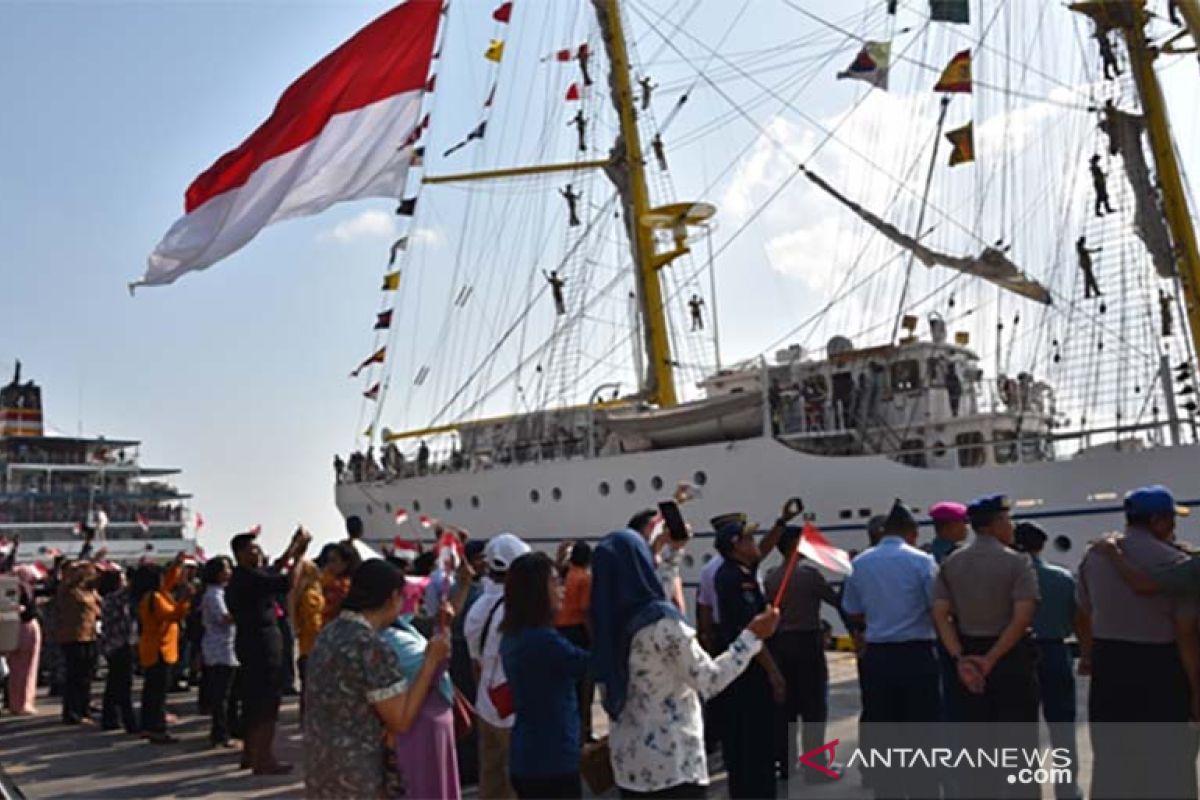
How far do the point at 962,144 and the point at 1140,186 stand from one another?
3.21 meters

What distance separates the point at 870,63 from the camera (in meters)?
18.6

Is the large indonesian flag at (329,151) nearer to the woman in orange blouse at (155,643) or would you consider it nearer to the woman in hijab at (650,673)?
the woman in orange blouse at (155,643)

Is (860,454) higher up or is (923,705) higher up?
(860,454)

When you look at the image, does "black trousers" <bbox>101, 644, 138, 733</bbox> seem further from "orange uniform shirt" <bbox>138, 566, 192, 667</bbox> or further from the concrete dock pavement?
"orange uniform shirt" <bbox>138, 566, 192, 667</bbox>

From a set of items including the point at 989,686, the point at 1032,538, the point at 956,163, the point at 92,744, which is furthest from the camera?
the point at 956,163

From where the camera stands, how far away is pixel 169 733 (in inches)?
356

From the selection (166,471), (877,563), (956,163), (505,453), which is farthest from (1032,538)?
(166,471)

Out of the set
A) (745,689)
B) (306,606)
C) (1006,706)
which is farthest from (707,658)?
(306,606)

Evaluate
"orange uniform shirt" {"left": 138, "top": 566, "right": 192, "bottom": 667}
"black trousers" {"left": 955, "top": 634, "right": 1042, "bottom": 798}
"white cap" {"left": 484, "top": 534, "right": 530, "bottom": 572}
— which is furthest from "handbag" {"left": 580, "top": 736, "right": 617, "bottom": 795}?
"orange uniform shirt" {"left": 138, "top": 566, "right": 192, "bottom": 667}

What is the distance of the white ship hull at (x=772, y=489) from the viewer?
1691 cm

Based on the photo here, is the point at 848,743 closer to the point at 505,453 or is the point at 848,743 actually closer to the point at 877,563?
the point at 877,563

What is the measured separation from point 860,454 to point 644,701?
54.5 feet

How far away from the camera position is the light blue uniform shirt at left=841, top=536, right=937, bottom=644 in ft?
17.2

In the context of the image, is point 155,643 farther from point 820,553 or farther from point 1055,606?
point 1055,606
